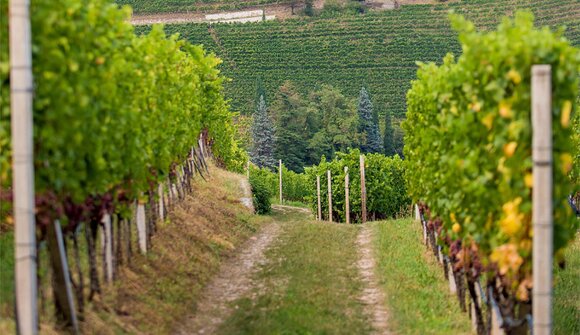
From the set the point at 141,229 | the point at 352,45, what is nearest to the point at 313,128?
the point at 352,45

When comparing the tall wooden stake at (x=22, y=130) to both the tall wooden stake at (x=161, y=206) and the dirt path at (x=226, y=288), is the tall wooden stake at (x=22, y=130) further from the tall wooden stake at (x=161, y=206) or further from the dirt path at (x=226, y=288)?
the tall wooden stake at (x=161, y=206)

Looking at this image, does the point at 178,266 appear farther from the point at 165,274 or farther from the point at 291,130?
the point at 291,130

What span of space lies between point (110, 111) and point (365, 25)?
7644cm

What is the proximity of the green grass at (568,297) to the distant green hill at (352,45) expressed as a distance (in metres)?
51.7

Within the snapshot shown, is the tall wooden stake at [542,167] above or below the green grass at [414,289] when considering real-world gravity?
above

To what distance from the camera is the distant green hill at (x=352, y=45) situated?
72.8 metres

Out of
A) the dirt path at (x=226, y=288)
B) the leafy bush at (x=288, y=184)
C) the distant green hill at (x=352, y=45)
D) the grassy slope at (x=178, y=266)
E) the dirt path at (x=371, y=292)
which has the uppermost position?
the distant green hill at (x=352, y=45)

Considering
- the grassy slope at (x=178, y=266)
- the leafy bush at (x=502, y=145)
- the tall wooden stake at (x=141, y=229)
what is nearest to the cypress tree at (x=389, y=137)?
the grassy slope at (x=178, y=266)

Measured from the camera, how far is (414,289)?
13.7 metres

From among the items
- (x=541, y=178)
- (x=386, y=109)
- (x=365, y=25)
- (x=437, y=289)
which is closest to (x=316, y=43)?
(x=365, y=25)

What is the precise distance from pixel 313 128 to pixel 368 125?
12.2ft

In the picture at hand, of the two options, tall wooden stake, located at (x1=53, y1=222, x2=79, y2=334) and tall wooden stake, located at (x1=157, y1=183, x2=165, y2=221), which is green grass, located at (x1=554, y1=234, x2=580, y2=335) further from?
tall wooden stake, located at (x1=157, y1=183, x2=165, y2=221)

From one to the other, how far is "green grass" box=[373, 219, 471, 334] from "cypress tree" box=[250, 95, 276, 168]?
4175 cm

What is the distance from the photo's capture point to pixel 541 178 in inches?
247
